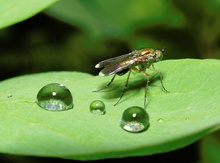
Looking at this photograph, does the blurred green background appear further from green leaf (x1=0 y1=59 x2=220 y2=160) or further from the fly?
green leaf (x1=0 y1=59 x2=220 y2=160)

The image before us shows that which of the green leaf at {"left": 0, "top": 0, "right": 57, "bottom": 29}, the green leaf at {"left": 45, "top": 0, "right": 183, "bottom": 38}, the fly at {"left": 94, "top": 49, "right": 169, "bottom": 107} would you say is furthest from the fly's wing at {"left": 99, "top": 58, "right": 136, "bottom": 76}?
the green leaf at {"left": 45, "top": 0, "right": 183, "bottom": 38}

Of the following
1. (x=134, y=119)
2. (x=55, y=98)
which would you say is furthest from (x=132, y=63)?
(x=134, y=119)

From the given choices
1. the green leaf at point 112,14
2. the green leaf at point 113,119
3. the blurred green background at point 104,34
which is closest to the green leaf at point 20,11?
the green leaf at point 113,119

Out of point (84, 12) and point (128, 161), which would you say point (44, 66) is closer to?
point (84, 12)

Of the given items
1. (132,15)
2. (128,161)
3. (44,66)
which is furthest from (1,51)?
(128,161)

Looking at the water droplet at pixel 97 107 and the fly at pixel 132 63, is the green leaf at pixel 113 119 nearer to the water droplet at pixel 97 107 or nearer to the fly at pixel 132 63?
the water droplet at pixel 97 107

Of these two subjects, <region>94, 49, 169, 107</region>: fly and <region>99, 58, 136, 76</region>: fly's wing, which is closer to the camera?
<region>99, 58, 136, 76</region>: fly's wing
